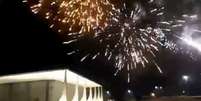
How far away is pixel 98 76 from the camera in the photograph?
137ft

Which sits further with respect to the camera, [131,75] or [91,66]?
[131,75]

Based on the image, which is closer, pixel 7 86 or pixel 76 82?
pixel 7 86

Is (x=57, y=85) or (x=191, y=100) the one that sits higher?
(x=57, y=85)

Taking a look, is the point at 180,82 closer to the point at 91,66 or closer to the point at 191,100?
the point at 91,66

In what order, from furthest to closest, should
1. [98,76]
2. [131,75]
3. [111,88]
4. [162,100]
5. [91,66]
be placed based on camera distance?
[131,75], [111,88], [98,76], [91,66], [162,100]

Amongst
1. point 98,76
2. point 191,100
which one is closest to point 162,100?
point 191,100

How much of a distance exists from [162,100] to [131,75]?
128ft

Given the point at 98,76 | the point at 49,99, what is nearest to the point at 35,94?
the point at 49,99

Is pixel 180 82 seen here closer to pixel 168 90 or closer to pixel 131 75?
pixel 168 90

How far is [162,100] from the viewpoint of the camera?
20266 millimetres

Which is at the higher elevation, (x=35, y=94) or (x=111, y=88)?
(x=35, y=94)

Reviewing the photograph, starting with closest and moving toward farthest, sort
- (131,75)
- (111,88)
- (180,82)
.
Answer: (111,88) → (131,75) → (180,82)

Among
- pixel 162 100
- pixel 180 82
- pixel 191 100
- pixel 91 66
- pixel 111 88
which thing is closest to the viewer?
pixel 191 100

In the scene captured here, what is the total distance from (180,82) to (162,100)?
1885 inches
